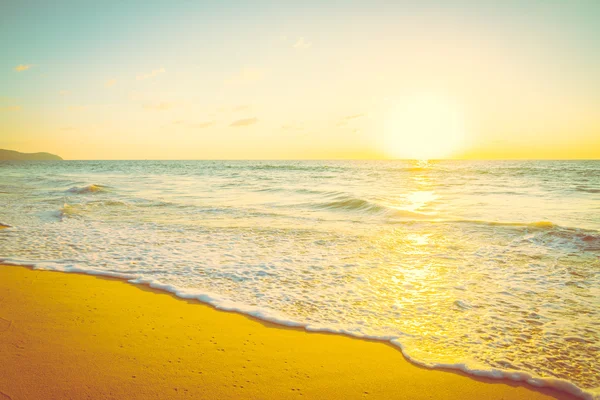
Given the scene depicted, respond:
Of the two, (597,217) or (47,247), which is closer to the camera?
(47,247)

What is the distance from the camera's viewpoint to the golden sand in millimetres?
2875

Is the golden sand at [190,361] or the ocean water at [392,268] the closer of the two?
the golden sand at [190,361]

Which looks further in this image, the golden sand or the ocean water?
the ocean water

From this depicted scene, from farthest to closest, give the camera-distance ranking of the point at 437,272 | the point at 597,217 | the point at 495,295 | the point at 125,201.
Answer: the point at 125,201 < the point at 597,217 < the point at 437,272 < the point at 495,295

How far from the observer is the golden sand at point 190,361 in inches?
113

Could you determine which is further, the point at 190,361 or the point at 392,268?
the point at 392,268

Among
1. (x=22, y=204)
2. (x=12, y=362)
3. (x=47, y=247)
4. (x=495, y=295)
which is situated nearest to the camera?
(x=12, y=362)

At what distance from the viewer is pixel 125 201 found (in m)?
15.7

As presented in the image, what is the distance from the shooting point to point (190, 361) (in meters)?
3.27

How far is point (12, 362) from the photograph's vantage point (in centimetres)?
314

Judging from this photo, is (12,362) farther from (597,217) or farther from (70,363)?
(597,217)

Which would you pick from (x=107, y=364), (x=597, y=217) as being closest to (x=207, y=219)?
(x=107, y=364)

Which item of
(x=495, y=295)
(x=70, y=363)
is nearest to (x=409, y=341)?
(x=495, y=295)

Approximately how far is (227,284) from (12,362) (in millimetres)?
2763
